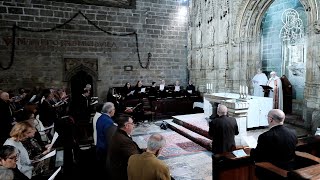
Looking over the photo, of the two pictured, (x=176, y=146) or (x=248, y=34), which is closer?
(x=176, y=146)

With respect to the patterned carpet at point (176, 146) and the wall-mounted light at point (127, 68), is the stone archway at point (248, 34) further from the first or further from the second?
the wall-mounted light at point (127, 68)

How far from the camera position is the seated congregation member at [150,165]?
7.49ft

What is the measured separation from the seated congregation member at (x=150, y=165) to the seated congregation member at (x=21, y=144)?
1.71 meters

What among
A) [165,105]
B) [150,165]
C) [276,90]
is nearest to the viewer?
[150,165]

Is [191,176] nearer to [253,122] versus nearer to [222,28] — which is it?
[253,122]

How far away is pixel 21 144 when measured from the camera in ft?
11.0

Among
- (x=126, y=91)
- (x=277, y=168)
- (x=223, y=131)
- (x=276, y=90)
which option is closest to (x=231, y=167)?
(x=277, y=168)

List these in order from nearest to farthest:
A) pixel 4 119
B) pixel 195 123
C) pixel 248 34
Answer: pixel 4 119 < pixel 195 123 < pixel 248 34

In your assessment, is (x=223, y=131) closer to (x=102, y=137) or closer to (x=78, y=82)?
(x=102, y=137)

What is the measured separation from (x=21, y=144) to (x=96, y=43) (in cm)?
930

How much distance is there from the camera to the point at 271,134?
10.1ft

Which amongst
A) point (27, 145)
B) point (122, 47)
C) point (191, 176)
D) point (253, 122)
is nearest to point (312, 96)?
point (253, 122)

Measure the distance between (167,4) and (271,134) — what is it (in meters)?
11.8

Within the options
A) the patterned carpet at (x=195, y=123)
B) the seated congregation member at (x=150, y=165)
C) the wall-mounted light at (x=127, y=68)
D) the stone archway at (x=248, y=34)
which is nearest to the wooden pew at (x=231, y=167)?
the seated congregation member at (x=150, y=165)
